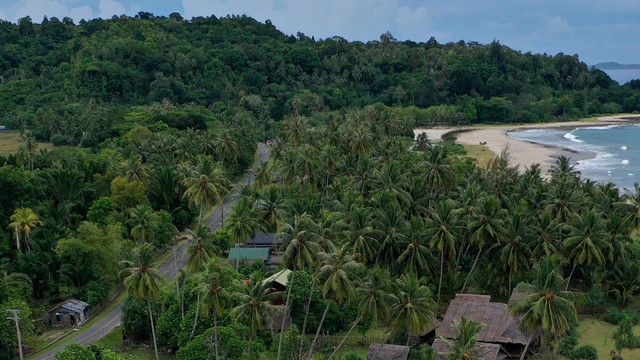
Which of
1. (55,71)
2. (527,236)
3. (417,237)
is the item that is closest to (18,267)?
(417,237)

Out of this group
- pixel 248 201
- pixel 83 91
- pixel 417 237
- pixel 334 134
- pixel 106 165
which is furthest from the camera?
pixel 83 91

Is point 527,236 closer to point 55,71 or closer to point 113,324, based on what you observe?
point 113,324

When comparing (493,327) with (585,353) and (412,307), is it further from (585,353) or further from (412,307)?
(412,307)

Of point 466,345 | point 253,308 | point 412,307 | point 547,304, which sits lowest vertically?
point 466,345

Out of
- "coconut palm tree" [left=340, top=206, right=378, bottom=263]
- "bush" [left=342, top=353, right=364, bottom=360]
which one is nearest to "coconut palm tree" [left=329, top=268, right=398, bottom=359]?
"bush" [left=342, top=353, right=364, bottom=360]

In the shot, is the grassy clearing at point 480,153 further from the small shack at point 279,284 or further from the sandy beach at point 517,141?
the small shack at point 279,284

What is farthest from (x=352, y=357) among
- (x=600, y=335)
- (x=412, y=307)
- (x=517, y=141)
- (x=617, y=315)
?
(x=517, y=141)
